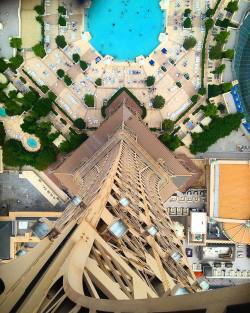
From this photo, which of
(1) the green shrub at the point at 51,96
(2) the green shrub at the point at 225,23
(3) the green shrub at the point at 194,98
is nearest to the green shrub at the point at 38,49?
(1) the green shrub at the point at 51,96

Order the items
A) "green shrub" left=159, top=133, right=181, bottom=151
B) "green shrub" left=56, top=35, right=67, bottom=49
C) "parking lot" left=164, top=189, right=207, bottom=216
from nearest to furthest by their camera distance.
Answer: "green shrub" left=56, top=35, right=67, bottom=49
"green shrub" left=159, top=133, right=181, bottom=151
"parking lot" left=164, top=189, right=207, bottom=216

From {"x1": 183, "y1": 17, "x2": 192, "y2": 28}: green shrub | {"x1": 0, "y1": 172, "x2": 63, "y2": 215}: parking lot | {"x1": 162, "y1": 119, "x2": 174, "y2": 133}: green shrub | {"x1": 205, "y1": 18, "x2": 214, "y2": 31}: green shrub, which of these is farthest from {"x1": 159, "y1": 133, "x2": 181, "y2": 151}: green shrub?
{"x1": 0, "y1": 172, "x2": 63, "y2": 215}: parking lot

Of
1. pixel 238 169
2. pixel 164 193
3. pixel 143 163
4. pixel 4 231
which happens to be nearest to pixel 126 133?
pixel 143 163

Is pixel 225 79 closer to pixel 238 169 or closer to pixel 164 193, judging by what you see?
pixel 238 169

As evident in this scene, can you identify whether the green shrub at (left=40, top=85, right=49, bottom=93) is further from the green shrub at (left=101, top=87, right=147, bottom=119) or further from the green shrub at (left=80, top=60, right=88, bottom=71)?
the green shrub at (left=101, top=87, right=147, bottom=119)

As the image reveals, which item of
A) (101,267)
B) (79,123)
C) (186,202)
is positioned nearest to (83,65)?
(79,123)

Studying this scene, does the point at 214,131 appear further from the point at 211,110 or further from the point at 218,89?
the point at 218,89

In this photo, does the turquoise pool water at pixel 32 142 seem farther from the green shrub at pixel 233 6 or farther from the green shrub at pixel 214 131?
the green shrub at pixel 233 6

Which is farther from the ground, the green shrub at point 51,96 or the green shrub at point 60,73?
the green shrub at point 60,73
